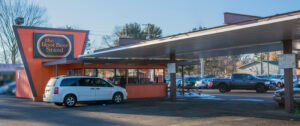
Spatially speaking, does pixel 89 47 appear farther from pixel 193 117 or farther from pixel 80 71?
pixel 193 117

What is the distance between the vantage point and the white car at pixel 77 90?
1536cm

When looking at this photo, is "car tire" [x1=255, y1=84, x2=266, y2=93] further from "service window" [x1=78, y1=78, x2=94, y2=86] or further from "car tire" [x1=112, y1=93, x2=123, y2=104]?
"service window" [x1=78, y1=78, x2=94, y2=86]

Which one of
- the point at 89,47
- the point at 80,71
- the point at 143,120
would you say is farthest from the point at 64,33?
the point at 89,47

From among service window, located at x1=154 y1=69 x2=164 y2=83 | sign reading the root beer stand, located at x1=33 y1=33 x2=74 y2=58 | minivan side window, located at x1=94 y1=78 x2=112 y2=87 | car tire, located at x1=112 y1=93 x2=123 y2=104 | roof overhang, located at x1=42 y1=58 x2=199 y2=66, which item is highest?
sign reading the root beer stand, located at x1=33 y1=33 x2=74 y2=58

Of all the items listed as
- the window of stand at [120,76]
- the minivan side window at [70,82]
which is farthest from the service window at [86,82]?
the window of stand at [120,76]

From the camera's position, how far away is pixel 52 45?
22.2 metres

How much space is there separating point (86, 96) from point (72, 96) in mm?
767

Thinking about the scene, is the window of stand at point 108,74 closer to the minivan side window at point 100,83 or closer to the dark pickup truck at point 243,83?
the minivan side window at point 100,83

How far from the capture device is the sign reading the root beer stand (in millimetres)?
21578

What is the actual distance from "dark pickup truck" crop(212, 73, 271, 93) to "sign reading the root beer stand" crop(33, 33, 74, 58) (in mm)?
13978

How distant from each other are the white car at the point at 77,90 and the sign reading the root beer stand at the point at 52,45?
249 inches

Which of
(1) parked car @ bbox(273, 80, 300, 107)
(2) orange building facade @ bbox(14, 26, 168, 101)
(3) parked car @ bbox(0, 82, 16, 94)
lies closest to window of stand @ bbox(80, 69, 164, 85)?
(2) orange building facade @ bbox(14, 26, 168, 101)

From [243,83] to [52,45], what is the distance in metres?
16.7

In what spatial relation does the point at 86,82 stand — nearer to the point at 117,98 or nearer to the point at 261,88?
the point at 117,98
